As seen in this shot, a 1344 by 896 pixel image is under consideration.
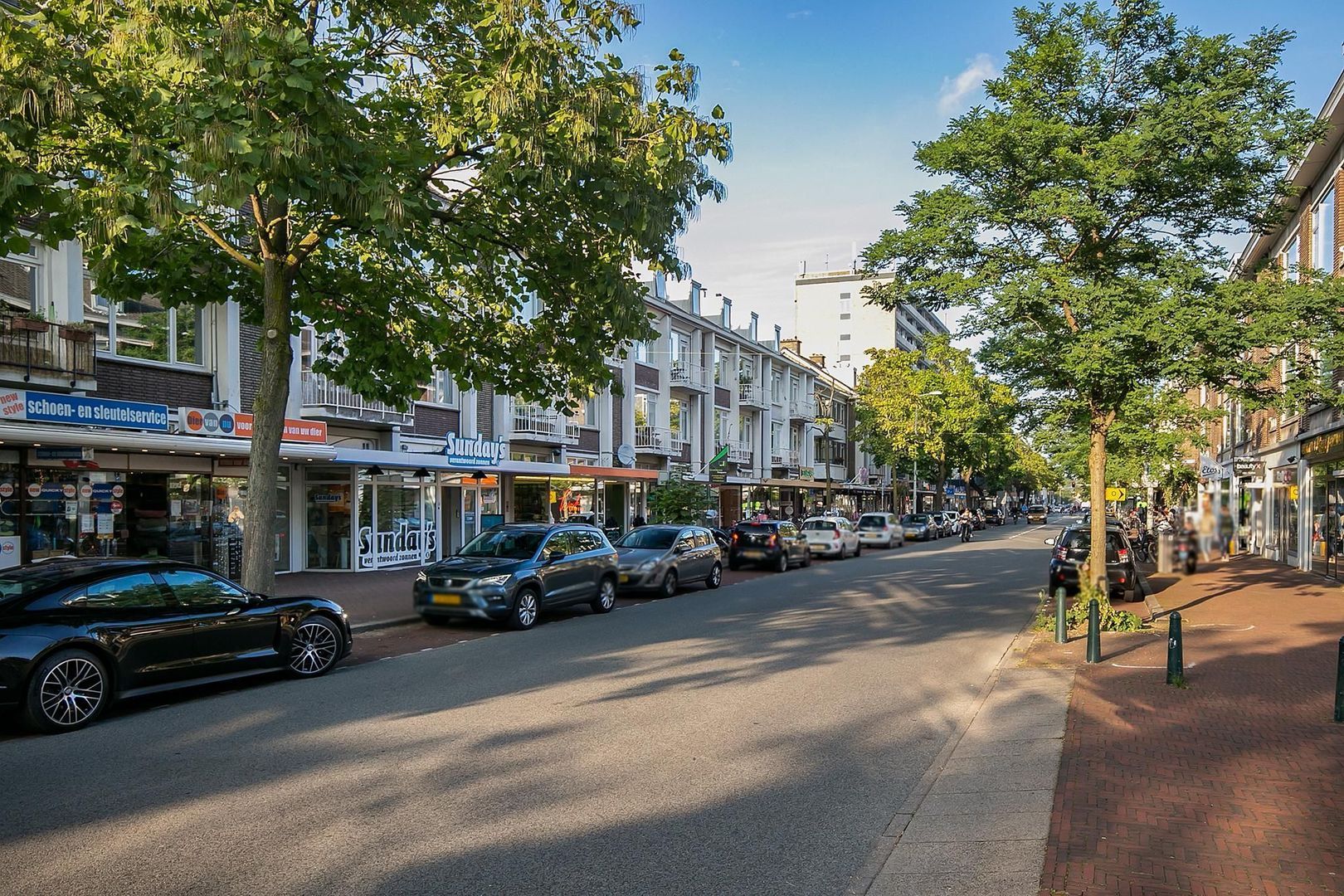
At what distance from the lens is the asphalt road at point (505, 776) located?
194 inches

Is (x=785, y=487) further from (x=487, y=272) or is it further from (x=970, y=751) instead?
(x=970, y=751)

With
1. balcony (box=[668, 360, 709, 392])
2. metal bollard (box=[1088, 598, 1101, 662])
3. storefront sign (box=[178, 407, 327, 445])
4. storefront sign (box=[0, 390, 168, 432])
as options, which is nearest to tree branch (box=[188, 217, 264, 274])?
storefront sign (box=[0, 390, 168, 432])

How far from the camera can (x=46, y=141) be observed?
10344 millimetres

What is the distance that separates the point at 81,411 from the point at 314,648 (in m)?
8.03

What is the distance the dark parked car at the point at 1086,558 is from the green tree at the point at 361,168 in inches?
287

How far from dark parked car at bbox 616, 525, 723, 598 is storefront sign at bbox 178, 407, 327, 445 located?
6.73 meters

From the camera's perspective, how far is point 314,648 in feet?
34.0

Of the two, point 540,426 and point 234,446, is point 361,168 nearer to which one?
point 234,446

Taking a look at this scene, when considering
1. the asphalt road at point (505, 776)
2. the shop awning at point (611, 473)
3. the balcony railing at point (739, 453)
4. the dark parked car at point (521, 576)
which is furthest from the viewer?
the balcony railing at point (739, 453)

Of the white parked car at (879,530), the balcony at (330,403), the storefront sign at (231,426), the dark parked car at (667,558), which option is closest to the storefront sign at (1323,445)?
the dark parked car at (667,558)

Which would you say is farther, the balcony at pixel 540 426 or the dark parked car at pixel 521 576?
the balcony at pixel 540 426

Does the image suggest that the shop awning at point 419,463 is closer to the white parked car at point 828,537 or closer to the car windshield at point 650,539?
the car windshield at point 650,539

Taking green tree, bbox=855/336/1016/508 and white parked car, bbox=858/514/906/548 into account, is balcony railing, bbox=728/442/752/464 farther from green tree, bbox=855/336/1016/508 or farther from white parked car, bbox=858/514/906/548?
green tree, bbox=855/336/1016/508

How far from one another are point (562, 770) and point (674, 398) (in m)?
35.0
